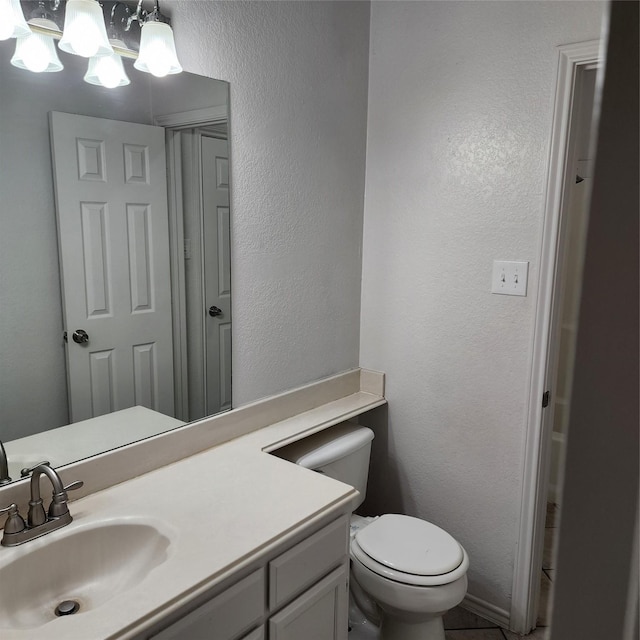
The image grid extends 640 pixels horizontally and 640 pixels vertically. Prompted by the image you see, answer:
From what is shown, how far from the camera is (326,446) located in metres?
1.94

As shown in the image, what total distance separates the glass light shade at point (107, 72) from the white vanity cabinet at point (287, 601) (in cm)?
Result: 120

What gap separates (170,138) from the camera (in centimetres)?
156

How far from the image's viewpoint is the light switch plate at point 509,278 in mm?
1837

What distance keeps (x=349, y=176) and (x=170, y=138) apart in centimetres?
78

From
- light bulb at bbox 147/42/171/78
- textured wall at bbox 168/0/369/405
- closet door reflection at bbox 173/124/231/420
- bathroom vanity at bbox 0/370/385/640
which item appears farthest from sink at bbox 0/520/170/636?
light bulb at bbox 147/42/171/78

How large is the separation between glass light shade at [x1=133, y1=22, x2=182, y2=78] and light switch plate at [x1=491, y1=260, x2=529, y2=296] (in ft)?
3.86

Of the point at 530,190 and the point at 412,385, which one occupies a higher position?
the point at 530,190

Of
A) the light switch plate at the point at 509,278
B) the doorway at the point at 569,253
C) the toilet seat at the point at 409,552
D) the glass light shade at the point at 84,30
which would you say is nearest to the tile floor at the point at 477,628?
the doorway at the point at 569,253

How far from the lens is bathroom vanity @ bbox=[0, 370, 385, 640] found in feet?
3.49

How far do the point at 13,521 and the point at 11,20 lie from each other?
1.07 meters

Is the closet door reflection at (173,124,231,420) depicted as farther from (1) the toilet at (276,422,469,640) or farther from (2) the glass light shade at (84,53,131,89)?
(1) the toilet at (276,422,469,640)

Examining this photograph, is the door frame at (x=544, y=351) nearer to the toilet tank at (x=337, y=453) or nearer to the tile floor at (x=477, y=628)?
the tile floor at (x=477, y=628)

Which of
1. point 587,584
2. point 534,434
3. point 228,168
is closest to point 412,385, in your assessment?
point 534,434

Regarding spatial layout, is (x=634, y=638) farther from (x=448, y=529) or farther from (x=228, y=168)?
(x=448, y=529)
